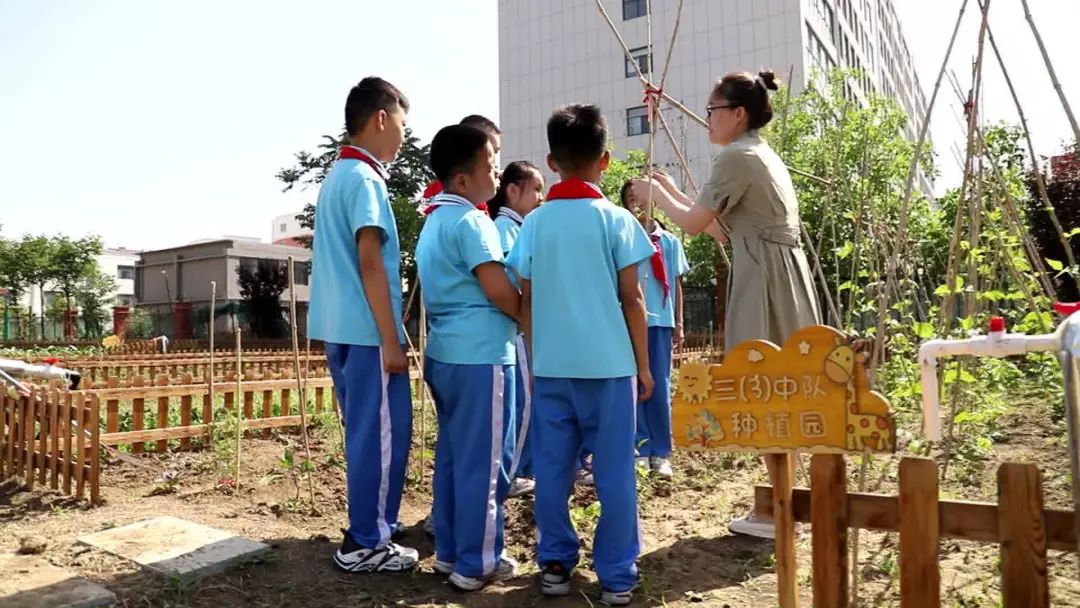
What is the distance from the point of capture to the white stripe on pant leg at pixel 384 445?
2562 mm

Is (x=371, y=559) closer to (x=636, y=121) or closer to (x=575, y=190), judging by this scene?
(x=575, y=190)

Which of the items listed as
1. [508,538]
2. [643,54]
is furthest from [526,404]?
[643,54]

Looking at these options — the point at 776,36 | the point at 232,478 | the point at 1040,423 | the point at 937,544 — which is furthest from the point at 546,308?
the point at 776,36

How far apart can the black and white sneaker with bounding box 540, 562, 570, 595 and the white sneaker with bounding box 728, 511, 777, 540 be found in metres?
0.90

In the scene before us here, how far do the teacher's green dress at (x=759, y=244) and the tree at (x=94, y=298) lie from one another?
36.7 metres

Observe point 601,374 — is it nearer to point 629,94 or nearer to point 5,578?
point 5,578

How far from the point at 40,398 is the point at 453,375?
324cm

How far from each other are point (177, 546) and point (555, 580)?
147 cm

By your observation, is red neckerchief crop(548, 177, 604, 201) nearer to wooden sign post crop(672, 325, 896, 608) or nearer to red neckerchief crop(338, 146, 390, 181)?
red neckerchief crop(338, 146, 390, 181)

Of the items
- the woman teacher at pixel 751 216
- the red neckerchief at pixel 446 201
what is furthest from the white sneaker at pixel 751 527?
the red neckerchief at pixel 446 201

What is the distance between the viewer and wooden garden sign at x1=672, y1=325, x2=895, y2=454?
1712mm

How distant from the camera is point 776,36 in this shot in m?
23.6

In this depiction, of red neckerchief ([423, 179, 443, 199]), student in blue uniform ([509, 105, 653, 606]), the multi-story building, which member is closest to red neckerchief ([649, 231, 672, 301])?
red neckerchief ([423, 179, 443, 199])

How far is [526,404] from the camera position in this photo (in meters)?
3.53
